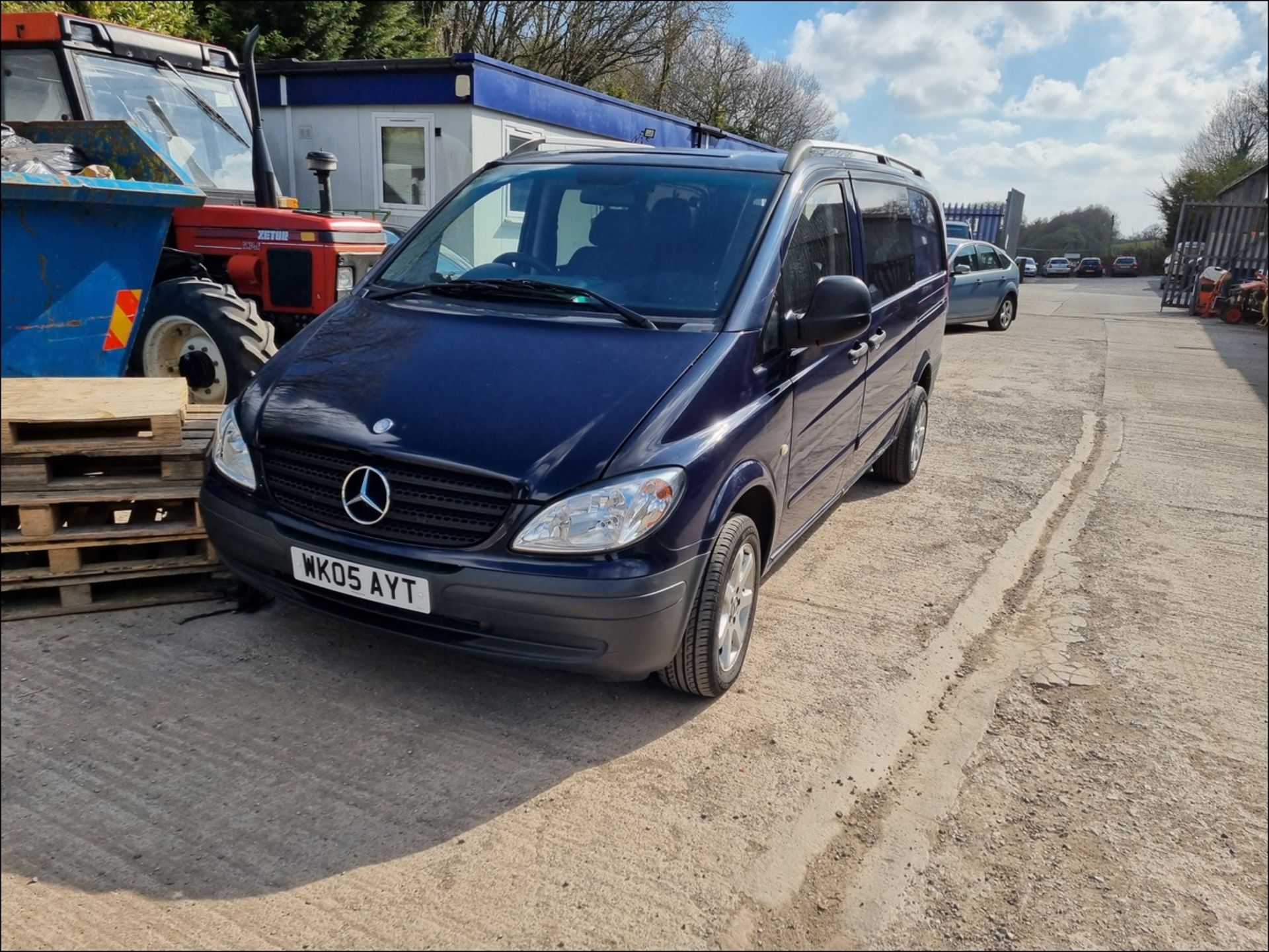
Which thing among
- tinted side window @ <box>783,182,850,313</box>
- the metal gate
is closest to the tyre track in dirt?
tinted side window @ <box>783,182,850,313</box>

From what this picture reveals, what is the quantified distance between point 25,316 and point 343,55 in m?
15.4

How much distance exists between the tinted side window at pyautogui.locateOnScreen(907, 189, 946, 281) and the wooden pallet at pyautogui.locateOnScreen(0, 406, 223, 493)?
4.08 metres

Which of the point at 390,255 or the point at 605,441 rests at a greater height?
the point at 390,255

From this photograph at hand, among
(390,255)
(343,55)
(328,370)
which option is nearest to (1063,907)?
(328,370)

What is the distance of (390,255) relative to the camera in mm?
4141

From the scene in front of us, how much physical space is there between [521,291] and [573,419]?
930 mm

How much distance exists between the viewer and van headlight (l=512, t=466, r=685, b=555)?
8.91 ft

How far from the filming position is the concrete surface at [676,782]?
7.71 ft

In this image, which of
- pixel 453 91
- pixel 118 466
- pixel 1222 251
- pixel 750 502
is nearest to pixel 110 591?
pixel 118 466

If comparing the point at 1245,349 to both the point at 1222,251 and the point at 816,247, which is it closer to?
the point at 1222,251

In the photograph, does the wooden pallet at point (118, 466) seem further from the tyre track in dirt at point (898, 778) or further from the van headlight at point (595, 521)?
the tyre track in dirt at point (898, 778)

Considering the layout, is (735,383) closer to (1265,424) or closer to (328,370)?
(328,370)

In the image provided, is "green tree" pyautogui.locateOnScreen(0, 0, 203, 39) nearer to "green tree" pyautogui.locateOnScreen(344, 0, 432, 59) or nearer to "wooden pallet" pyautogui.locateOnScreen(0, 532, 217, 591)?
"green tree" pyautogui.locateOnScreen(344, 0, 432, 59)

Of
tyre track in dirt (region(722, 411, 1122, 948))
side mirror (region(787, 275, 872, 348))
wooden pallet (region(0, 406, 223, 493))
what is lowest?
tyre track in dirt (region(722, 411, 1122, 948))
